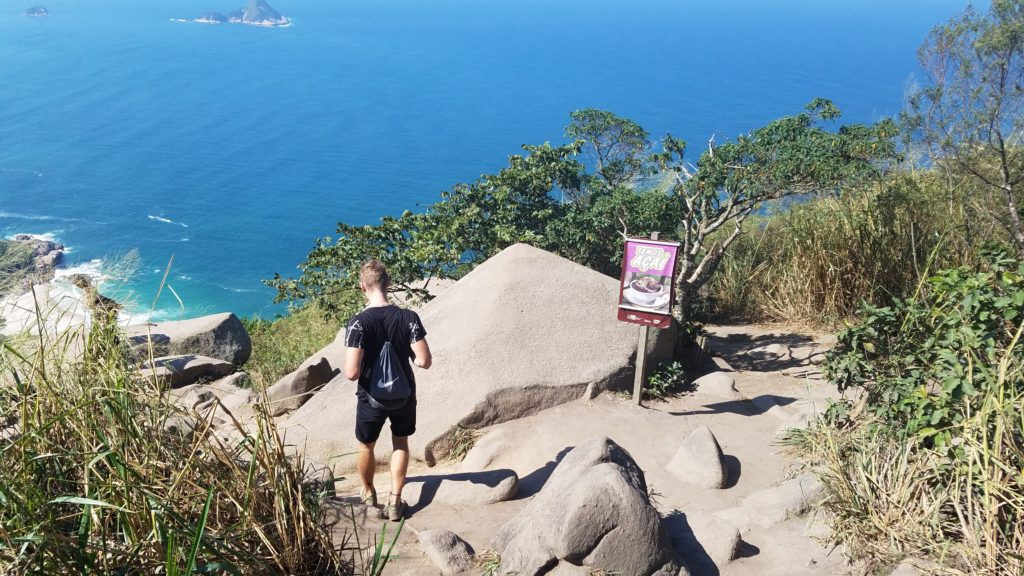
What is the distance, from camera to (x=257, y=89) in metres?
78.5

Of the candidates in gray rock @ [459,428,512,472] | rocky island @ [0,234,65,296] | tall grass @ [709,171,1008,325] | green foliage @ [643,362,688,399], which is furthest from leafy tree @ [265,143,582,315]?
rocky island @ [0,234,65,296]

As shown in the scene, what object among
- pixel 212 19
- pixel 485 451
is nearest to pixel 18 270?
pixel 485 451

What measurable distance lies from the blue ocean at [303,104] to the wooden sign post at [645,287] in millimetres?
20458

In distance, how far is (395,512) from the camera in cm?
450

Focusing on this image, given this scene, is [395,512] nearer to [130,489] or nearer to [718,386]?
[130,489]

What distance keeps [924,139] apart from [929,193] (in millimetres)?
1163

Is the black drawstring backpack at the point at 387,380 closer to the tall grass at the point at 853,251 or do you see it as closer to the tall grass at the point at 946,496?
the tall grass at the point at 946,496

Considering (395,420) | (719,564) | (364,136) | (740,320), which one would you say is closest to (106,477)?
(395,420)

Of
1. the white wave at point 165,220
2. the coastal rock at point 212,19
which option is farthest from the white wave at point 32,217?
the coastal rock at point 212,19

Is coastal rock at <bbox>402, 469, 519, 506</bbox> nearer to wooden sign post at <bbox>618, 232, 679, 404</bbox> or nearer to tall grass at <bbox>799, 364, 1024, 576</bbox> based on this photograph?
tall grass at <bbox>799, 364, 1024, 576</bbox>

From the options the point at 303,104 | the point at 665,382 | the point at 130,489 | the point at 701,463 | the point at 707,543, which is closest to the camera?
the point at 130,489

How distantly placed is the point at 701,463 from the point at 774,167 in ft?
14.1

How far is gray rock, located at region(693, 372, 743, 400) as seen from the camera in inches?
283

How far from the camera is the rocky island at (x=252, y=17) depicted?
11175 cm
